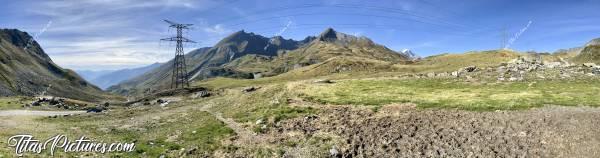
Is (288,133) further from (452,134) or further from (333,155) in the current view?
(452,134)

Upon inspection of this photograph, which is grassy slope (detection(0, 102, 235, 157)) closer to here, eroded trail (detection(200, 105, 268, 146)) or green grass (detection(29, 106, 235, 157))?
green grass (detection(29, 106, 235, 157))

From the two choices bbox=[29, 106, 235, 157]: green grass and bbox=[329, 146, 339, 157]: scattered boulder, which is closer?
Result: bbox=[329, 146, 339, 157]: scattered boulder

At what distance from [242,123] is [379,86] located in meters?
31.4

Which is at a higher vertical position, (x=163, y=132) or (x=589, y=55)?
(x=589, y=55)

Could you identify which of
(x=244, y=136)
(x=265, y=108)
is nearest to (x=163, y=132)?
(x=244, y=136)

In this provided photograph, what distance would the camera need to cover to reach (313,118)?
2121 inches

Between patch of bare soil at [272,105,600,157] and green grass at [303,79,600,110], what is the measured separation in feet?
11.8

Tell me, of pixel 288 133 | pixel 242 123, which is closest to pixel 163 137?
pixel 242 123

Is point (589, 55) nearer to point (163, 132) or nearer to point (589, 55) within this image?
point (589, 55)

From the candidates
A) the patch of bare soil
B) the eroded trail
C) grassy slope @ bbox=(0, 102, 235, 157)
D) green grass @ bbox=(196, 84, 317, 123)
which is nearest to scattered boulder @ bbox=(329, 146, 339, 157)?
the patch of bare soil

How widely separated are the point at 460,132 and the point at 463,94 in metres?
21.8

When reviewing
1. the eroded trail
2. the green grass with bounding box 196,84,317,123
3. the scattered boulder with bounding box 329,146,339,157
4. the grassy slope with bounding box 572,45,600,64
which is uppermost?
the grassy slope with bounding box 572,45,600,64

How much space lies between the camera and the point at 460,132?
4397 cm

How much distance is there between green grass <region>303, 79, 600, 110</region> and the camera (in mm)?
53469
